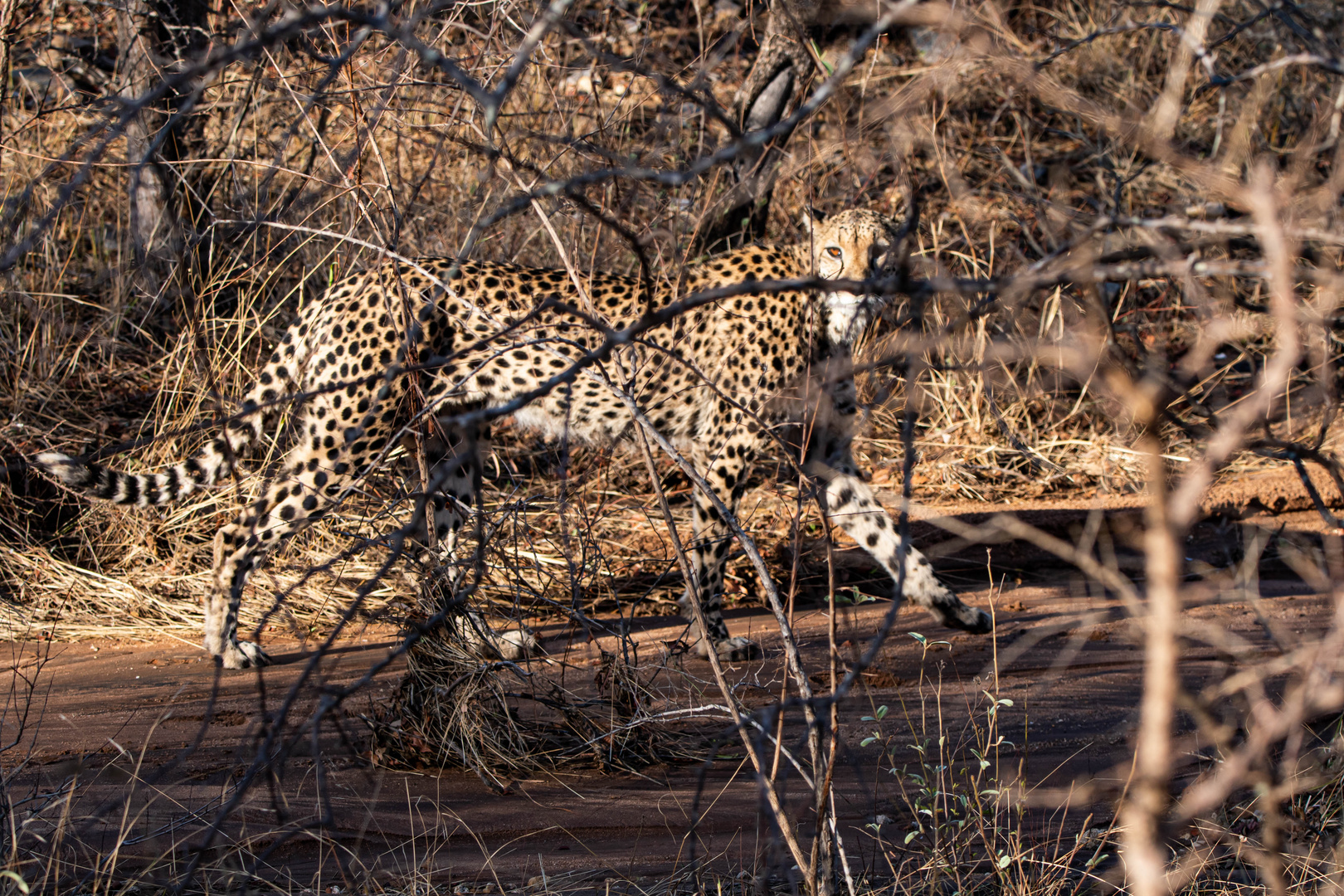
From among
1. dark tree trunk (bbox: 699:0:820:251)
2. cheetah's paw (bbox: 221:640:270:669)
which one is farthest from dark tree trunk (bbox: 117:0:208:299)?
dark tree trunk (bbox: 699:0:820:251)

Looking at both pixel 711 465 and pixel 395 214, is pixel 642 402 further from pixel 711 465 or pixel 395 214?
pixel 395 214

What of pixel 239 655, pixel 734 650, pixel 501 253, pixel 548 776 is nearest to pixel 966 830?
pixel 548 776

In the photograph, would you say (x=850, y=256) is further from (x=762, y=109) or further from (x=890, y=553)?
(x=762, y=109)

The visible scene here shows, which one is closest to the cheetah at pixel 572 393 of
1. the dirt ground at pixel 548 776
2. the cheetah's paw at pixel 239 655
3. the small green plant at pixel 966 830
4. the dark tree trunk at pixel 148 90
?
the cheetah's paw at pixel 239 655

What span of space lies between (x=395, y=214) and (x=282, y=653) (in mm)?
2519

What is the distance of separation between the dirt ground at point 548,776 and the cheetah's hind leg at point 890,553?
92mm

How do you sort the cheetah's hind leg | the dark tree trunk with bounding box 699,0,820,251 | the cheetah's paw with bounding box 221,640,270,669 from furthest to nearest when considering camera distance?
the dark tree trunk with bounding box 699,0,820,251, the cheetah's hind leg, the cheetah's paw with bounding box 221,640,270,669

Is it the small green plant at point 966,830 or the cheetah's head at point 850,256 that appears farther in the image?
the cheetah's head at point 850,256

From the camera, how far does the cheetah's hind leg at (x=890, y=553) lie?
5.00 metres

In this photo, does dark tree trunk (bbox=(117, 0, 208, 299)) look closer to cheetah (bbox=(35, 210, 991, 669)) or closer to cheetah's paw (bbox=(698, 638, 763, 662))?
cheetah (bbox=(35, 210, 991, 669))

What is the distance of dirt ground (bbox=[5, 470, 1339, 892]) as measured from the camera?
2.86m

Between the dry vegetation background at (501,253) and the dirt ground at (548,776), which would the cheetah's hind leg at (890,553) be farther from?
the dry vegetation background at (501,253)

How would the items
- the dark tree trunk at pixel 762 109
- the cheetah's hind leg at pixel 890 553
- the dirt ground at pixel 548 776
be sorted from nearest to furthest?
the dirt ground at pixel 548 776
the cheetah's hind leg at pixel 890 553
the dark tree trunk at pixel 762 109

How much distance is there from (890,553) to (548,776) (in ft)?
7.05
